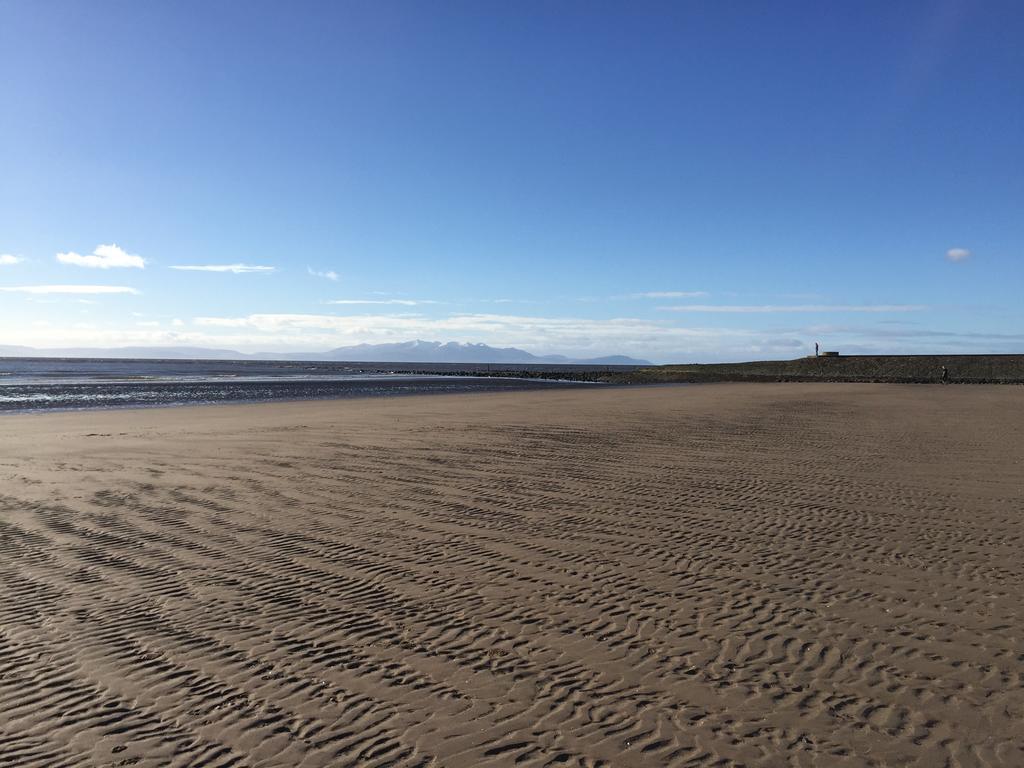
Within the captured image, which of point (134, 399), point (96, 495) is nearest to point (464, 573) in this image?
point (96, 495)

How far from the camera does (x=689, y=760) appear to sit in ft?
14.1

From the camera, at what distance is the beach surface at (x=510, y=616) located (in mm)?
4535

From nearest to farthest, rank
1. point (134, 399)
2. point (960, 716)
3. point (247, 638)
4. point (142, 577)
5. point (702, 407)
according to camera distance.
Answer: point (960, 716) < point (247, 638) < point (142, 577) < point (702, 407) < point (134, 399)

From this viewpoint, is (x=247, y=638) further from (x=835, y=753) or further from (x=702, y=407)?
(x=702, y=407)

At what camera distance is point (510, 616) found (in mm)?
6477

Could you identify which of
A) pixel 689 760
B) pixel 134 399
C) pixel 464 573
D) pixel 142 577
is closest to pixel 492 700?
pixel 689 760

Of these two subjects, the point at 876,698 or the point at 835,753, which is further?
the point at 876,698

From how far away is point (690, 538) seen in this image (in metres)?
9.11

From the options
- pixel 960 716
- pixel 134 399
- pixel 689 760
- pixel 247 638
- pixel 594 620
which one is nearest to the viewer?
pixel 689 760

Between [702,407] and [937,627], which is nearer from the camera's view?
[937,627]

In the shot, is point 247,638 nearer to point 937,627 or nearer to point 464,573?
point 464,573

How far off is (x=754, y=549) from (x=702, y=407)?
79.2 ft

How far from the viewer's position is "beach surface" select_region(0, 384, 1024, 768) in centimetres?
454

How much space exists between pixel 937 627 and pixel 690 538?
130 inches
